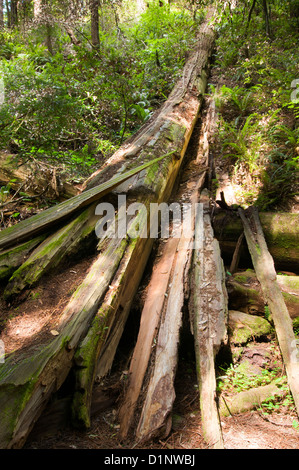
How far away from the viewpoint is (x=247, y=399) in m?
2.36

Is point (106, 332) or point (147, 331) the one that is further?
point (147, 331)

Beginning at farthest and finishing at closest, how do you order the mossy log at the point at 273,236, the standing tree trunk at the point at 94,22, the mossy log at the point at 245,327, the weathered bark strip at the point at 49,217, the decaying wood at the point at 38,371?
the standing tree trunk at the point at 94,22, the mossy log at the point at 273,236, the mossy log at the point at 245,327, the weathered bark strip at the point at 49,217, the decaying wood at the point at 38,371

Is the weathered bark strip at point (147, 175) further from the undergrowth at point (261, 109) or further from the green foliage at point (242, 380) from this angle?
the green foliage at point (242, 380)

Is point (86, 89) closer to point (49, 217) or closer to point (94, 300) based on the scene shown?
point (49, 217)

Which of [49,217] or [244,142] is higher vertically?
[244,142]

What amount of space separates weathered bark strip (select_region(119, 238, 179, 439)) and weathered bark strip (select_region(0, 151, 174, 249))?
990 mm

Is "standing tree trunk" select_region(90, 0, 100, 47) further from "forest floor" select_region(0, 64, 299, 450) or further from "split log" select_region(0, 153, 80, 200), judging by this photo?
"forest floor" select_region(0, 64, 299, 450)

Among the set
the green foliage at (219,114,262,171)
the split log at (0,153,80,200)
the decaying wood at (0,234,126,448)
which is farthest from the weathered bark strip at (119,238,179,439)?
the green foliage at (219,114,262,171)

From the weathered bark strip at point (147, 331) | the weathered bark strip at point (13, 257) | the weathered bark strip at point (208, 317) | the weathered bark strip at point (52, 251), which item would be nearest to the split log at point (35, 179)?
the weathered bark strip at point (52, 251)

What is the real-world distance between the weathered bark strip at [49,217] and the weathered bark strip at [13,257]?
6cm

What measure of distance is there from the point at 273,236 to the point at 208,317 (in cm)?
163

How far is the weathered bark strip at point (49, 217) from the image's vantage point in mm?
2700

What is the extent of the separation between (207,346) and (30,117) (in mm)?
4679

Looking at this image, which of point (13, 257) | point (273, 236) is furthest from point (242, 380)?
point (13, 257)
